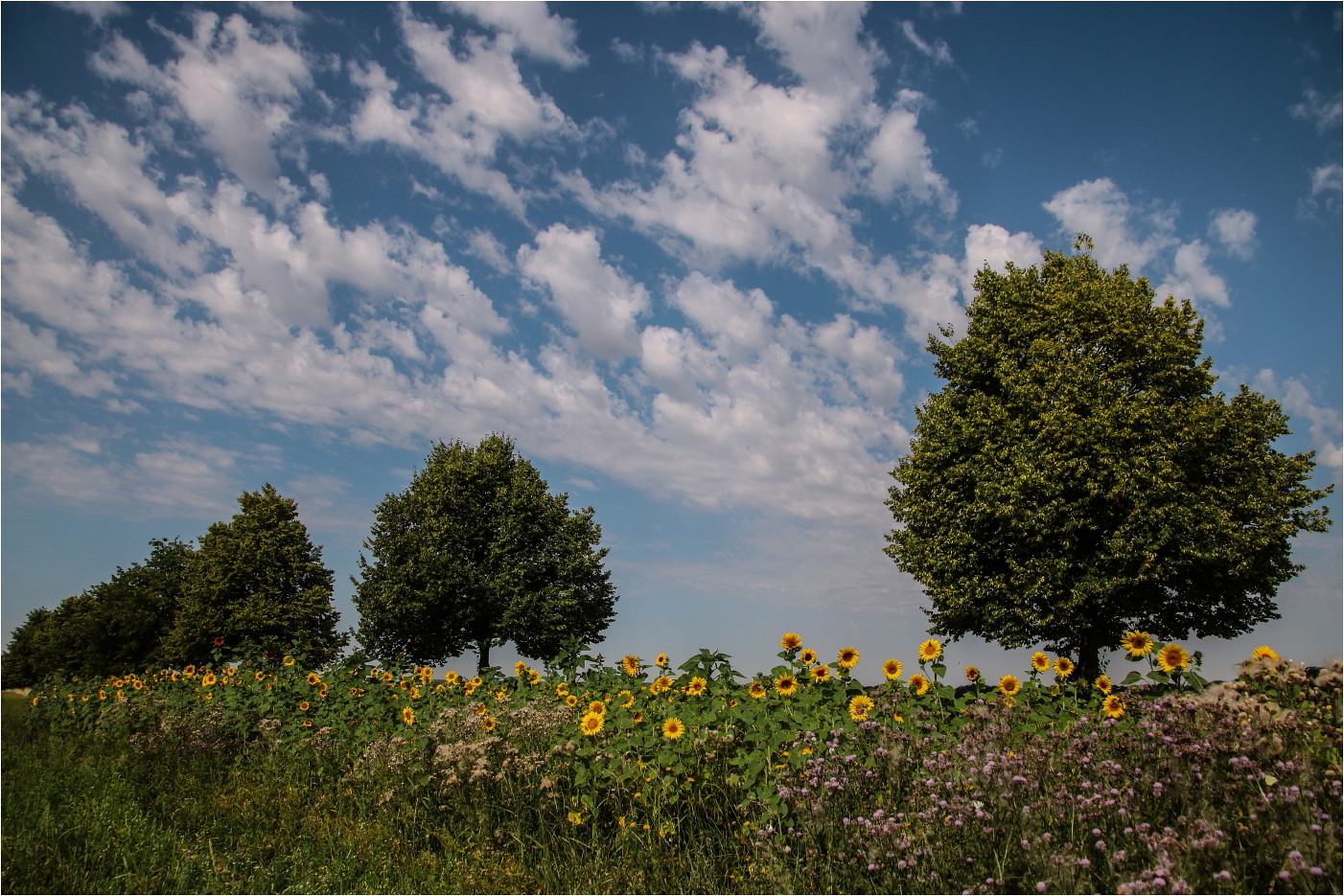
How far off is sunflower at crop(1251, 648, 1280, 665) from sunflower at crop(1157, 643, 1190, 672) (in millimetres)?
541

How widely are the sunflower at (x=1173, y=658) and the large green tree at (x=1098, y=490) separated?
36.7ft

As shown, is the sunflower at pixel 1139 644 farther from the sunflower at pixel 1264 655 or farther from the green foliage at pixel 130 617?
the green foliage at pixel 130 617

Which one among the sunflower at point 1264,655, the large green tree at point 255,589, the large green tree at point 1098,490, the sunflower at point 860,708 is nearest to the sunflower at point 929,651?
the sunflower at point 860,708

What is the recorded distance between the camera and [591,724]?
19.0 feet

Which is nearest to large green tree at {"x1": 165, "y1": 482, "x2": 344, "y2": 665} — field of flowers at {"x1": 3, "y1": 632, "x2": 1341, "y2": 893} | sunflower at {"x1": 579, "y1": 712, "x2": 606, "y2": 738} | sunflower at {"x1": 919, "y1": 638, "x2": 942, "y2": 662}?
field of flowers at {"x1": 3, "y1": 632, "x2": 1341, "y2": 893}

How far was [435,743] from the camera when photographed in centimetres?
679

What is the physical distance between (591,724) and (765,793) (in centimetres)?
171

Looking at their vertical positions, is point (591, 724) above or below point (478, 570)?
below

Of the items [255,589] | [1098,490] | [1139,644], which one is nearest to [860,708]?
[1139,644]

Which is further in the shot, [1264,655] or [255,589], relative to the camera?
[255,589]

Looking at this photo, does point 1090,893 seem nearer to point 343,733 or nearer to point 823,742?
point 823,742

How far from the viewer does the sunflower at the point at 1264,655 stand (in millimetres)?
4168

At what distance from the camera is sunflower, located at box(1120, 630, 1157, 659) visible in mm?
5168

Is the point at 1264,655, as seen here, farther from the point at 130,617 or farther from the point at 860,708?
the point at 130,617
